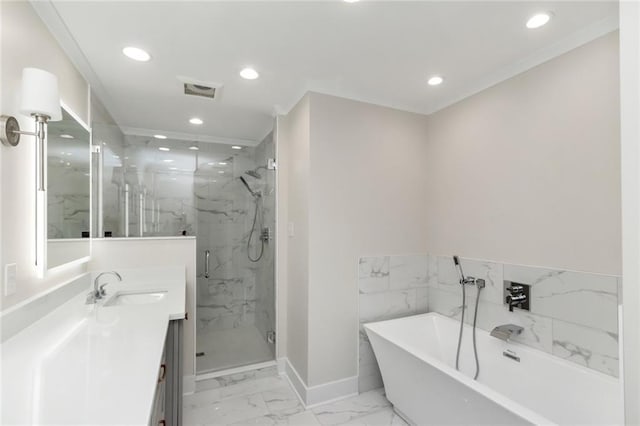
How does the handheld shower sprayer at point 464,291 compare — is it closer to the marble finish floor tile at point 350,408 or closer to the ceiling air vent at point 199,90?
the marble finish floor tile at point 350,408

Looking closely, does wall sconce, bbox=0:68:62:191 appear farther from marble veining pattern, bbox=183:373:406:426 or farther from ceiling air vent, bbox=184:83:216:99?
marble veining pattern, bbox=183:373:406:426

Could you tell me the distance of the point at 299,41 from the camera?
1.90m

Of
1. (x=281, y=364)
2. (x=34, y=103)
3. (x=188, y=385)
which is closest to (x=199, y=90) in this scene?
(x=34, y=103)

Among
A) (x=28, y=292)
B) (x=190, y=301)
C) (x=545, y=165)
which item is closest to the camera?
(x=28, y=292)

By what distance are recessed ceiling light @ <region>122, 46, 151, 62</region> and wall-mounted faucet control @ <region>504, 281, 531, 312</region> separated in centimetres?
296

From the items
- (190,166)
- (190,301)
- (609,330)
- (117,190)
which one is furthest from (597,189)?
(117,190)

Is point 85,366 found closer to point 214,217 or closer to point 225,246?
point 214,217

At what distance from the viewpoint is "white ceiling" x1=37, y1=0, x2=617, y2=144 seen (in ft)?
5.36

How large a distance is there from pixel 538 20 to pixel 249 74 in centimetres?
184

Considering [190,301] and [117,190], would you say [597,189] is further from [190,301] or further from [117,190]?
[117,190]

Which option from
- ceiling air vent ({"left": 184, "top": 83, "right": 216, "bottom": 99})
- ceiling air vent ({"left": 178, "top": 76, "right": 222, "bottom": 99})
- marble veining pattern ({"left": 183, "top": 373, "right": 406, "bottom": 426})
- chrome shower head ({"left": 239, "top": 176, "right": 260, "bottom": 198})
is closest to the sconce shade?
ceiling air vent ({"left": 178, "top": 76, "right": 222, "bottom": 99})

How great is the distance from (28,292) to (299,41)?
199 centimetres

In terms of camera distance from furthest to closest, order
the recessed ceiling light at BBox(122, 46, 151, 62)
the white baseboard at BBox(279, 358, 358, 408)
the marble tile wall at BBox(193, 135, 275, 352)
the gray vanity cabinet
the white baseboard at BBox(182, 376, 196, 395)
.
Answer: the marble tile wall at BBox(193, 135, 275, 352)
the white baseboard at BBox(182, 376, 196, 395)
the white baseboard at BBox(279, 358, 358, 408)
the recessed ceiling light at BBox(122, 46, 151, 62)
the gray vanity cabinet

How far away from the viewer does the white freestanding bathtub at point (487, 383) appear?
159 centimetres
